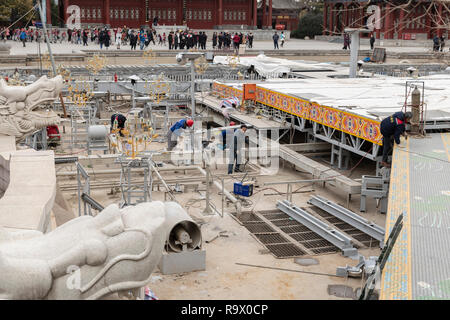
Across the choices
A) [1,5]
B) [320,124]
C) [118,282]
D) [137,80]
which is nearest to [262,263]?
[118,282]

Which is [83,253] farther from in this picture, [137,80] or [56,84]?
[137,80]

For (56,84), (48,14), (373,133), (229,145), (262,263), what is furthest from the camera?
(48,14)

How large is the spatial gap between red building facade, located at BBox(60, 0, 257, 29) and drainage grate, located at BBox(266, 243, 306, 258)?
51.5m

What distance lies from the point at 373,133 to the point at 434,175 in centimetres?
275

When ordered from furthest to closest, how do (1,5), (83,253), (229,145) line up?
(1,5) → (229,145) → (83,253)

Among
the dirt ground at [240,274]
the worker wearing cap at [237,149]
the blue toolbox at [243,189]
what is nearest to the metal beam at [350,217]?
the dirt ground at [240,274]

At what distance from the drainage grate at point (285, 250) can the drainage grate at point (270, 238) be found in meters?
0.21

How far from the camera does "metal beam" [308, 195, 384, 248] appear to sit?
1134 centimetres

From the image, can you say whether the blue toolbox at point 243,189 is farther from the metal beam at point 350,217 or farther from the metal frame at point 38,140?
the metal frame at point 38,140

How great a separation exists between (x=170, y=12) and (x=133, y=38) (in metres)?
21.3

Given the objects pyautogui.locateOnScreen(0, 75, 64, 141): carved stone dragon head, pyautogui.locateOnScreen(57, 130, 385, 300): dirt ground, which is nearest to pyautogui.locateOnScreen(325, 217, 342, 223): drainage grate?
pyautogui.locateOnScreen(57, 130, 385, 300): dirt ground

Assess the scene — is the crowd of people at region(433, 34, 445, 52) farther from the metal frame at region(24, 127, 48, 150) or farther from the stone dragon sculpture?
the stone dragon sculpture

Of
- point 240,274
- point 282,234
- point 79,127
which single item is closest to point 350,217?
point 282,234

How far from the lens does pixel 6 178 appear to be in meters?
8.84
